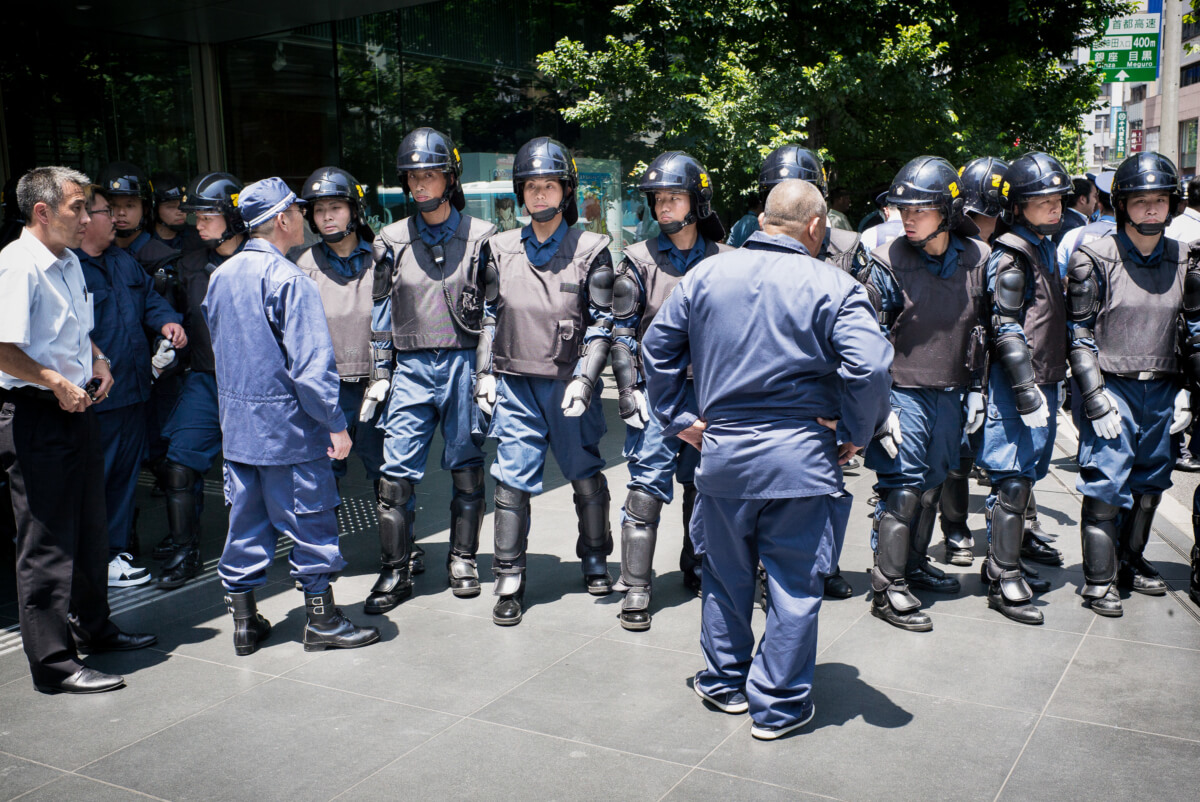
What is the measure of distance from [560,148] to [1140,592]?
11.0 feet

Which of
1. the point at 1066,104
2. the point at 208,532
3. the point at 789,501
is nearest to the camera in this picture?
the point at 789,501

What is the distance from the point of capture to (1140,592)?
200 inches

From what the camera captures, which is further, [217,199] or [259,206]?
[217,199]

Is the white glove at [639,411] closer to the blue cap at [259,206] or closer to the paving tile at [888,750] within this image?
the paving tile at [888,750]

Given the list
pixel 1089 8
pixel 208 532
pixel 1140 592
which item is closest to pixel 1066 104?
pixel 1089 8

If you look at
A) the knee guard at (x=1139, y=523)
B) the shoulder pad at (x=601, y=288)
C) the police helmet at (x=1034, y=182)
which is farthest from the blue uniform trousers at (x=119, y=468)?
the knee guard at (x=1139, y=523)

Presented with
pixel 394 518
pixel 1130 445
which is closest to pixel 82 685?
pixel 394 518

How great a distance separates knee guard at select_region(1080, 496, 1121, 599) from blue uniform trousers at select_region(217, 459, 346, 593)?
320 cm

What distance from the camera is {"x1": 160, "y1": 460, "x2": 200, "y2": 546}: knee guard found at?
5488 mm

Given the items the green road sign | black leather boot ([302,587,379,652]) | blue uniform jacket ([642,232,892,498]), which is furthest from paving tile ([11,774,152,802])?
the green road sign

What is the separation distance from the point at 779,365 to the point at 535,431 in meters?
1.77

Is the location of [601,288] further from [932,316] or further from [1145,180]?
[1145,180]

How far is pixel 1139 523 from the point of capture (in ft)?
16.6

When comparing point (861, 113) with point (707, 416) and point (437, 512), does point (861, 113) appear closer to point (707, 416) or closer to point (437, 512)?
point (437, 512)
